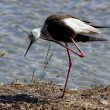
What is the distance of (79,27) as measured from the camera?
923 centimetres

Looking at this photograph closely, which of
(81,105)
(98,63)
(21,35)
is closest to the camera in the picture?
(81,105)

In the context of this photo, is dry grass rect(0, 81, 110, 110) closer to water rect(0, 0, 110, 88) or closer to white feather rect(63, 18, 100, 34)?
white feather rect(63, 18, 100, 34)

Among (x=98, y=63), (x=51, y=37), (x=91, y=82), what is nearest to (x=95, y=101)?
(x=51, y=37)

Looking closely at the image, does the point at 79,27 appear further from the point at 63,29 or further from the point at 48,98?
the point at 48,98

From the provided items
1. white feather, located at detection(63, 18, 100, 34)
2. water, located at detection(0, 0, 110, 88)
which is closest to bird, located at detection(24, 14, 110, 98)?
white feather, located at detection(63, 18, 100, 34)

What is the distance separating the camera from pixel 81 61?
41.0ft

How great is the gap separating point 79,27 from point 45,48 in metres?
3.68

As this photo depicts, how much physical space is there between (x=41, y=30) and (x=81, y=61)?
3.27 metres

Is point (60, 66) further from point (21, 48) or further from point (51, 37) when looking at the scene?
point (51, 37)

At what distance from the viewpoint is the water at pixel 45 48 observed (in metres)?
11.8

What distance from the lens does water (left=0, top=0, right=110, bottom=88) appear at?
11.8 m

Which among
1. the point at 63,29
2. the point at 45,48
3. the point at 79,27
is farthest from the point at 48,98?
the point at 45,48

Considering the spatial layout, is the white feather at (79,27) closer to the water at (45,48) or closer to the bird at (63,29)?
the bird at (63,29)

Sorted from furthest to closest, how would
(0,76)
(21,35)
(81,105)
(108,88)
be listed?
(21,35)
(0,76)
(108,88)
(81,105)
